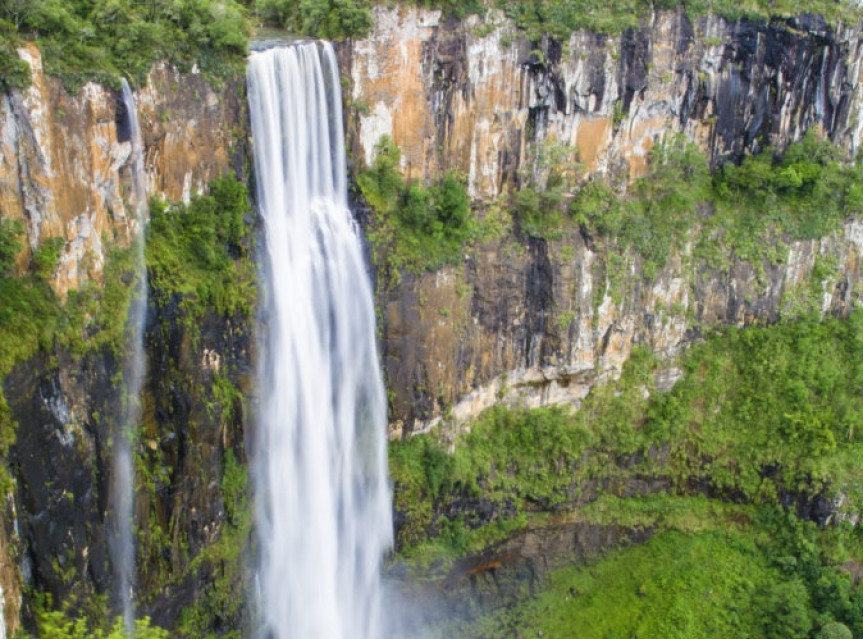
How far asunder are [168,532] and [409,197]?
345 inches

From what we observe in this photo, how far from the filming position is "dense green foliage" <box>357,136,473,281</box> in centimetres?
1906

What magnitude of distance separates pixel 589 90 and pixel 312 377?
9.71 metres

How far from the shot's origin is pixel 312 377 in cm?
1806

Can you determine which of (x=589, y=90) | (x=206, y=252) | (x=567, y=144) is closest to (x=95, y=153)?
(x=206, y=252)


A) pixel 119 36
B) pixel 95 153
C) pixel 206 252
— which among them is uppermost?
pixel 119 36

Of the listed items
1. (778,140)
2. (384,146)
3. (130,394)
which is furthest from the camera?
(778,140)

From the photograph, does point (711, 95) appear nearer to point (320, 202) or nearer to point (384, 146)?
point (384, 146)

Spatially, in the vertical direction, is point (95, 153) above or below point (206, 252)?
above

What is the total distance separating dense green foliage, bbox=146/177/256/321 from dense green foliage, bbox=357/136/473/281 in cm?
349

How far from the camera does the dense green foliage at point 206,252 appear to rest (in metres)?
15.1

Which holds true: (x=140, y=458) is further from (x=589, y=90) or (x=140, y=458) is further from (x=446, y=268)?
(x=589, y=90)

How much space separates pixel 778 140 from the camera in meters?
23.5

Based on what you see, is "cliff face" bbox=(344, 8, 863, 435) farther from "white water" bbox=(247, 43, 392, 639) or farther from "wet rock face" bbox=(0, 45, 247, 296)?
"wet rock face" bbox=(0, 45, 247, 296)

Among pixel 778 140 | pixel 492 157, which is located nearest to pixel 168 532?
pixel 492 157
